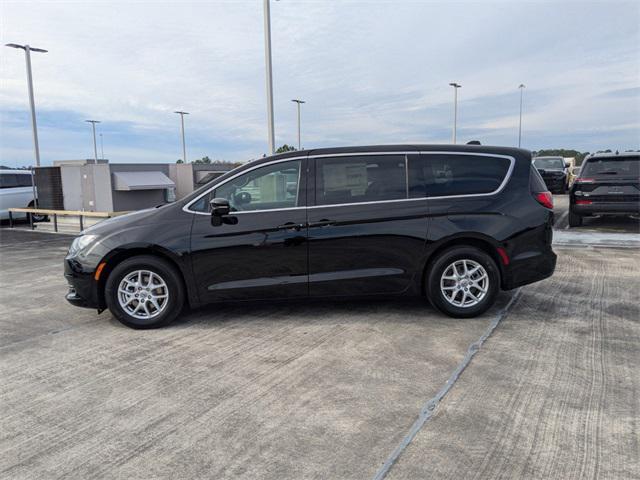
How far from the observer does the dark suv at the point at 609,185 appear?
1040cm

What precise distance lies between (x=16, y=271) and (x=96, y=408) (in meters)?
6.18

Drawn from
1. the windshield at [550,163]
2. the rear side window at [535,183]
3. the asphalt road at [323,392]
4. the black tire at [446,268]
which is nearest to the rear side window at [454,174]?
the rear side window at [535,183]

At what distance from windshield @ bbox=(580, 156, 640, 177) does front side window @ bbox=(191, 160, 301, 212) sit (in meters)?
8.43

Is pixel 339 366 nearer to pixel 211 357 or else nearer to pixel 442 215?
pixel 211 357

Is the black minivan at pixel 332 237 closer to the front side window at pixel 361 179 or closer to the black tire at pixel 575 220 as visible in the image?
the front side window at pixel 361 179

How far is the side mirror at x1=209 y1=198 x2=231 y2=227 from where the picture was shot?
4840 millimetres

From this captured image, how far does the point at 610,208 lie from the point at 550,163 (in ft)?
36.2

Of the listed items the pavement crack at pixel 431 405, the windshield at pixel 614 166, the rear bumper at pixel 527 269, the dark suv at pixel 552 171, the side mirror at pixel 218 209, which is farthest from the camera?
the dark suv at pixel 552 171

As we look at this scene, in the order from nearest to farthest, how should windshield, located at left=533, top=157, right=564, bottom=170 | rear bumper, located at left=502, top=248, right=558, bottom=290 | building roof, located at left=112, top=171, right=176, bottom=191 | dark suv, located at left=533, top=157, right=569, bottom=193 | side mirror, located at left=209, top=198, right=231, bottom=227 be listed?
side mirror, located at left=209, top=198, right=231, bottom=227, rear bumper, located at left=502, top=248, right=558, bottom=290, building roof, located at left=112, top=171, right=176, bottom=191, dark suv, located at left=533, top=157, right=569, bottom=193, windshield, located at left=533, top=157, right=564, bottom=170

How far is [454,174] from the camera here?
202 inches

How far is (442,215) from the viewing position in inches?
197

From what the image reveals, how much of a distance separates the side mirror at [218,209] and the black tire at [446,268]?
6.89 ft

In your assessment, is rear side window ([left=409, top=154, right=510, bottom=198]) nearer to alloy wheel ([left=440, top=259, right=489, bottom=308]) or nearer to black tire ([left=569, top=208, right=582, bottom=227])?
alloy wheel ([left=440, top=259, right=489, bottom=308])

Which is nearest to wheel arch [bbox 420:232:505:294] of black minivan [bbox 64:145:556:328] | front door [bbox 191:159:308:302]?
black minivan [bbox 64:145:556:328]
